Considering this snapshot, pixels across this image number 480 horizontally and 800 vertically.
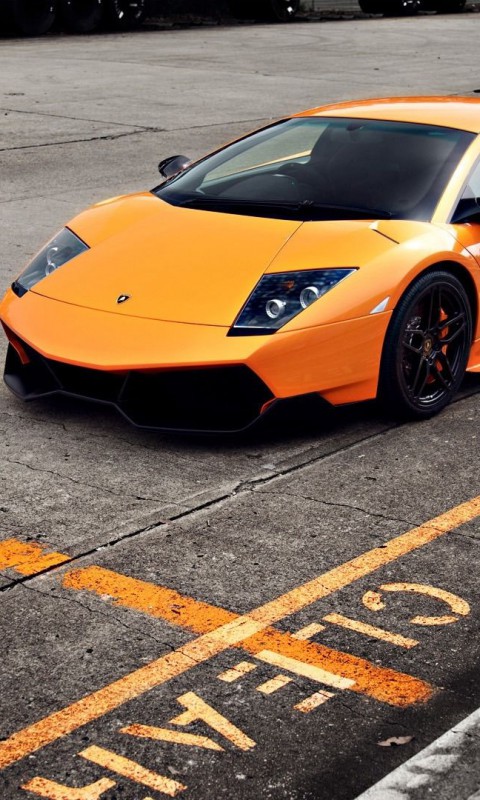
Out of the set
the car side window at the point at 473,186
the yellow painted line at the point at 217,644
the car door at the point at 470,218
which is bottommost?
the yellow painted line at the point at 217,644

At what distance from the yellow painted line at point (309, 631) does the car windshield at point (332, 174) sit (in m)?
→ 2.49

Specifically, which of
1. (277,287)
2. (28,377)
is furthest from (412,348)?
(28,377)

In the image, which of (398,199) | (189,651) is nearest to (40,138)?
(398,199)

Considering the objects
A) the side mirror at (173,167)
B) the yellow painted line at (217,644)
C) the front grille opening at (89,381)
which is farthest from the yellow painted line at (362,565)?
the side mirror at (173,167)

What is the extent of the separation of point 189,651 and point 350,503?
131cm

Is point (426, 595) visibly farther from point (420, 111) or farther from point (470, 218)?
point (420, 111)

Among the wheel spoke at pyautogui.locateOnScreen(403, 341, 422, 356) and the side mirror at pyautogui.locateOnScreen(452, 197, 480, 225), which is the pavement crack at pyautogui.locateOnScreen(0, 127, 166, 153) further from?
the wheel spoke at pyautogui.locateOnScreen(403, 341, 422, 356)

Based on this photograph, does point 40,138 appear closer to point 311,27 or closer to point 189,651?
point 189,651

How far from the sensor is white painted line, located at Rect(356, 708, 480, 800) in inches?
115

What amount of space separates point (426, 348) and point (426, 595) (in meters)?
1.91

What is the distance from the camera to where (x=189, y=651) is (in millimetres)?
3615

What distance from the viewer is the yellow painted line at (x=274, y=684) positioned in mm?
3408

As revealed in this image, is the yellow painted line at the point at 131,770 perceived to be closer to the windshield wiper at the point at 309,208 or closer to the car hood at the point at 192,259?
the car hood at the point at 192,259

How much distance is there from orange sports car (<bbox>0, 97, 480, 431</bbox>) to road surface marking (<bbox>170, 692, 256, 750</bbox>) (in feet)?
6.40
